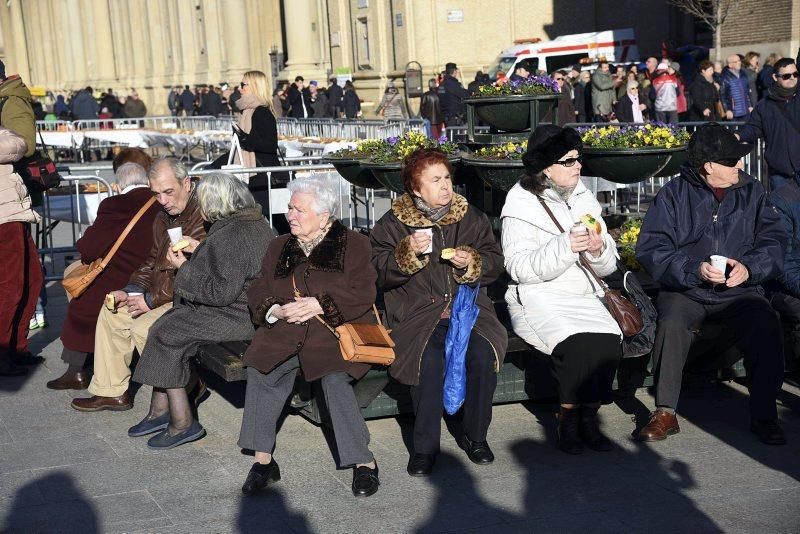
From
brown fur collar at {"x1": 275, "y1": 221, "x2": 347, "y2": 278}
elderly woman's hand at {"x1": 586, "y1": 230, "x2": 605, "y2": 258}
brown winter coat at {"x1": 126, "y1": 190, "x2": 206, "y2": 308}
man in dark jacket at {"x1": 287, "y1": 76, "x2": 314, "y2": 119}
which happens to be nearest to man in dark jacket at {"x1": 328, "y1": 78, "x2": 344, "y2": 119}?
man in dark jacket at {"x1": 287, "y1": 76, "x2": 314, "y2": 119}

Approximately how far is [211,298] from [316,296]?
823 mm

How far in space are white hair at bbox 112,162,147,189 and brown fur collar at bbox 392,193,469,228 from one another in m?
2.41

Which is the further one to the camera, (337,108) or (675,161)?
(337,108)

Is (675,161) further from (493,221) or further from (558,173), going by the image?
(558,173)

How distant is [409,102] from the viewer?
32.5m

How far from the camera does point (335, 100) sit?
31.6 metres

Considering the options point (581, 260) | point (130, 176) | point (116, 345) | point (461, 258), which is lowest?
point (116, 345)

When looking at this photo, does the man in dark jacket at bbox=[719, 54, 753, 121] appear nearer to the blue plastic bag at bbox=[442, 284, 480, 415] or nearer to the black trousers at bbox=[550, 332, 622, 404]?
the black trousers at bbox=[550, 332, 622, 404]

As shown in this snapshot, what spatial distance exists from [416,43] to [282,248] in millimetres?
27218

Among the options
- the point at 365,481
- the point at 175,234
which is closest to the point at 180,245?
the point at 175,234

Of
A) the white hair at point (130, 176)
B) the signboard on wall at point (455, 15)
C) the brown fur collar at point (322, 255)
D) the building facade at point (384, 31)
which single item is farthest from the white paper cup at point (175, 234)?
the signboard on wall at point (455, 15)

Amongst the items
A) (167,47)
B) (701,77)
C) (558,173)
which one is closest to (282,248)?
(558,173)

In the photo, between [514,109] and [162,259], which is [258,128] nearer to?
[514,109]

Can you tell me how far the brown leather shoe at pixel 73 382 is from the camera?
7898 millimetres
